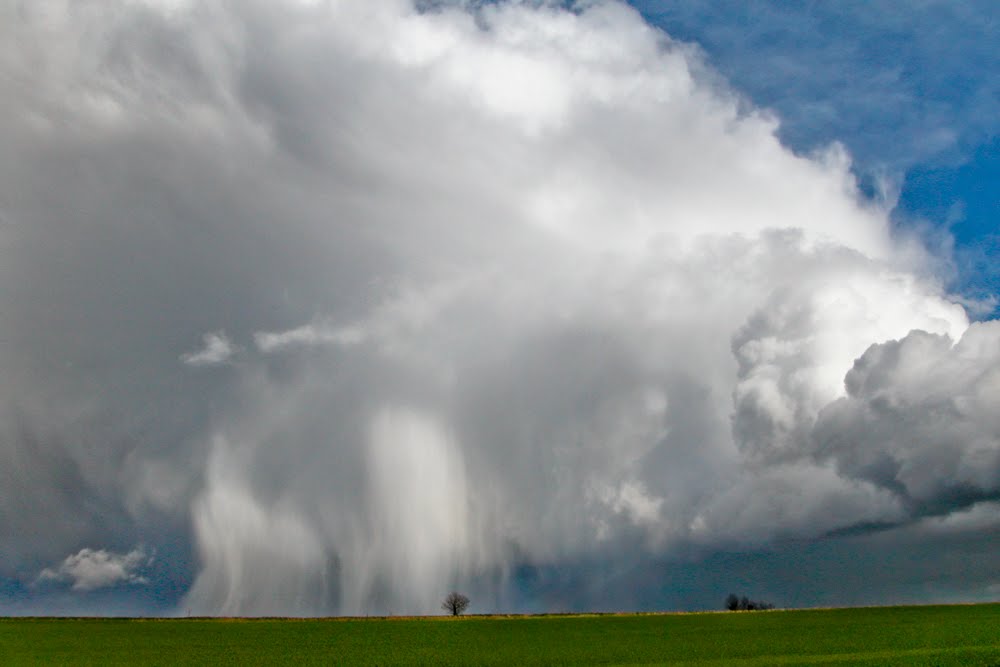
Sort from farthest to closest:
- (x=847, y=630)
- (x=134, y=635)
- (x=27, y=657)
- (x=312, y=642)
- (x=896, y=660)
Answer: (x=134, y=635) < (x=847, y=630) < (x=312, y=642) < (x=27, y=657) < (x=896, y=660)

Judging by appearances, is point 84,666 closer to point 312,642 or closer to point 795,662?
point 312,642

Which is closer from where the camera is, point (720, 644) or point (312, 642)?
point (720, 644)

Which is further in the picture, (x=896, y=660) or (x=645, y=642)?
(x=645, y=642)

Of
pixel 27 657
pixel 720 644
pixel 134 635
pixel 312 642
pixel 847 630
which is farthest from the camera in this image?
pixel 134 635

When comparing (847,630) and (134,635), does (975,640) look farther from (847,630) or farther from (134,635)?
(134,635)

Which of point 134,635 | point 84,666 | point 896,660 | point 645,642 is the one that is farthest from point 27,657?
point 896,660

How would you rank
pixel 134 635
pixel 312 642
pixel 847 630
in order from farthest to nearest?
1. pixel 134 635
2. pixel 847 630
3. pixel 312 642

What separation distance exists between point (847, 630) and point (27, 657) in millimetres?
114730

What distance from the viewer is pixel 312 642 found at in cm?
11438

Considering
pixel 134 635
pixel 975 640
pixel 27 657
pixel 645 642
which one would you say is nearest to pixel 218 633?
pixel 134 635

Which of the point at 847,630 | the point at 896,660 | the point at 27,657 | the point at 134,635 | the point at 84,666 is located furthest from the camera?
the point at 134,635

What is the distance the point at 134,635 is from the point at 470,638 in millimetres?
61354

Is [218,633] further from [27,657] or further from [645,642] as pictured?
[645,642]

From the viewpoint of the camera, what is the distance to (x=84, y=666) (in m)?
81.5
